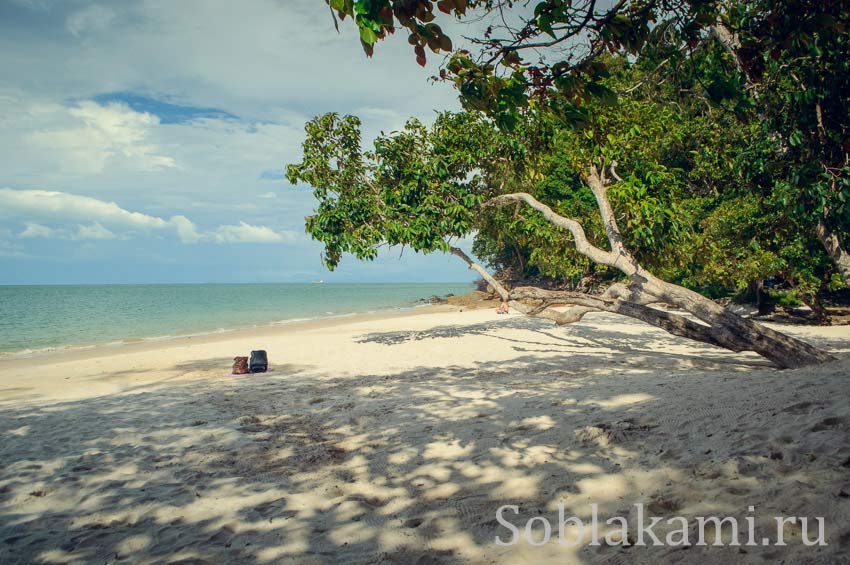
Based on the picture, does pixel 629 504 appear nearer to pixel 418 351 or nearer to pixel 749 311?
pixel 418 351

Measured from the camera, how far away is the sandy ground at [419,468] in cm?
321

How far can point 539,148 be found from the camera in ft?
46.5

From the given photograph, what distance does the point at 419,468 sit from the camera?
472 cm

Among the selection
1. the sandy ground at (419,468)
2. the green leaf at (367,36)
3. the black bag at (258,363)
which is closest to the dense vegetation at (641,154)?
the green leaf at (367,36)

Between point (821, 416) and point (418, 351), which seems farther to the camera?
point (418, 351)

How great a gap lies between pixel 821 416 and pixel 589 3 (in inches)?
156

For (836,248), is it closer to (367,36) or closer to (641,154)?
(641,154)

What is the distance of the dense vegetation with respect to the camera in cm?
372

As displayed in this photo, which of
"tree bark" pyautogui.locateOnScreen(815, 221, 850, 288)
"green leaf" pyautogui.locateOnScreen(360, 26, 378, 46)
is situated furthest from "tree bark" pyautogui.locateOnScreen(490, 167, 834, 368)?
"green leaf" pyautogui.locateOnScreen(360, 26, 378, 46)

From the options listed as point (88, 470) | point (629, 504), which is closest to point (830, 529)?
point (629, 504)

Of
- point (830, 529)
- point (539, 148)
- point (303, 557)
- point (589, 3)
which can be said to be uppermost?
point (539, 148)

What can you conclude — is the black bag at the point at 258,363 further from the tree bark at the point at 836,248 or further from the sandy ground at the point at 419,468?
the tree bark at the point at 836,248

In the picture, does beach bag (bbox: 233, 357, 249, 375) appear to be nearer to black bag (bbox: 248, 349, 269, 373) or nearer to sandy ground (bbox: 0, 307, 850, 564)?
black bag (bbox: 248, 349, 269, 373)

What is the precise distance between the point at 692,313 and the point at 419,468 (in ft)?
23.4
